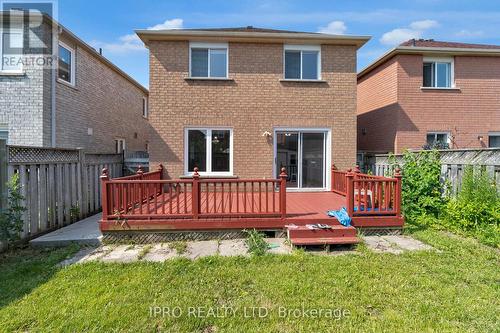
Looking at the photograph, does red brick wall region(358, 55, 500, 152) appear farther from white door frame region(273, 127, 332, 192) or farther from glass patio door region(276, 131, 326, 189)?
glass patio door region(276, 131, 326, 189)

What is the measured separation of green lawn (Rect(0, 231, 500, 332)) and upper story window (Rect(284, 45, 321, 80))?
21.5 ft

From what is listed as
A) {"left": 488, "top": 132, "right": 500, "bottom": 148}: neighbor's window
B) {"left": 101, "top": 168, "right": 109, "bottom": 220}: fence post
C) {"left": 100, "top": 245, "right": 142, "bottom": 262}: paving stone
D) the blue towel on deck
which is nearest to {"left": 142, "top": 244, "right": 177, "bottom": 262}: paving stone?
{"left": 100, "top": 245, "right": 142, "bottom": 262}: paving stone

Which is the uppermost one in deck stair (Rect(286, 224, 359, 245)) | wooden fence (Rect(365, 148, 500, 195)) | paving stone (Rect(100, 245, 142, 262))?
wooden fence (Rect(365, 148, 500, 195))

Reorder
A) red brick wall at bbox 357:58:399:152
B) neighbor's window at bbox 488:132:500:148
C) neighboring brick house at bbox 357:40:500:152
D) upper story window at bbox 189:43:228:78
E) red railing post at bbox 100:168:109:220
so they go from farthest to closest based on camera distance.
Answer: neighbor's window at bbox 488:132:500:148, red brick wall at bbox 357:58:399:152, neighboring brick house at bbox 357:40:500:152, upper story window at bbox 189:43:228:78, red railing post at bbox 100:168:109:220

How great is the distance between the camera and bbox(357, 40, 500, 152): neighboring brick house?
37.6ft

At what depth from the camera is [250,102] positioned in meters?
9.34

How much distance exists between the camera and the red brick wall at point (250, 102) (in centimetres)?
910

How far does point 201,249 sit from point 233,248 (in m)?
0.61

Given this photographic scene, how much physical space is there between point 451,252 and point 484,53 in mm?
11014

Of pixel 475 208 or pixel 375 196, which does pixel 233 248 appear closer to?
pixel 375 196

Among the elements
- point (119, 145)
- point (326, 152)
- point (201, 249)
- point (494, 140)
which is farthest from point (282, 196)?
point (119, 145)

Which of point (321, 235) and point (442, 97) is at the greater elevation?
point (442, 97)

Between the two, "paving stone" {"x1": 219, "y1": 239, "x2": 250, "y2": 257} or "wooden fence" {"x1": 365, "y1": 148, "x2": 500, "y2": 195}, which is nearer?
"paving stone" {"x1": 219, "y1": 239, "x2": 250, "y2": 257}

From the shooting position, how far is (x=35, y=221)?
19.0 feet
